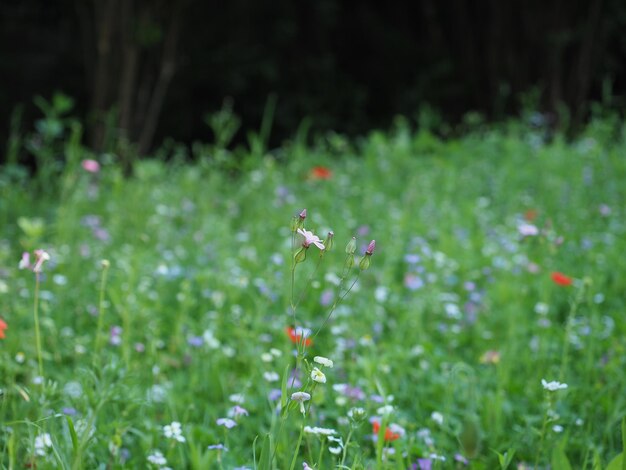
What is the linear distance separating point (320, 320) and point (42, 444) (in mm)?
1185

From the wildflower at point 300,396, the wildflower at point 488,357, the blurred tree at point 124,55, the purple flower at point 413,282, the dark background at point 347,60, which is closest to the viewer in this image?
the wildflower at point 300,396

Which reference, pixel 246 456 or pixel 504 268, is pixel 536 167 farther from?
pixel 246 456

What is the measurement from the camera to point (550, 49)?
6.59 m

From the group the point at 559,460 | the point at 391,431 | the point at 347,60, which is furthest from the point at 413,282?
the point at 347,60

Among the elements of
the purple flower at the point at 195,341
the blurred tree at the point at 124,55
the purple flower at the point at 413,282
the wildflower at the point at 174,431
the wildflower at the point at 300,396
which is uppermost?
the blurred tree at the point at 124,55

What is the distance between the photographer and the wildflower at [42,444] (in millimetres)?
1271

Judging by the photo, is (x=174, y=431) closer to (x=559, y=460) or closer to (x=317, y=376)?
(x=317, y=376)

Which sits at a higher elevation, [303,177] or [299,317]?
[303,177]

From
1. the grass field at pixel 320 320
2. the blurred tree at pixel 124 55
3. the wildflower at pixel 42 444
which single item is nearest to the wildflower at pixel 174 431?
the grass field at pixel 320 320

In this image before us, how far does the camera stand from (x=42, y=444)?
4.23ft

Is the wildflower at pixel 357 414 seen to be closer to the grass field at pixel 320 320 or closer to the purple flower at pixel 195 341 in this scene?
the grass field at pixel 320 320

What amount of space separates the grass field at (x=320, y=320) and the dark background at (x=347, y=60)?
267 centimetres

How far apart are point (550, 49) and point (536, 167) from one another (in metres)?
2.74

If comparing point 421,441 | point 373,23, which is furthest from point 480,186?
point 373,23
